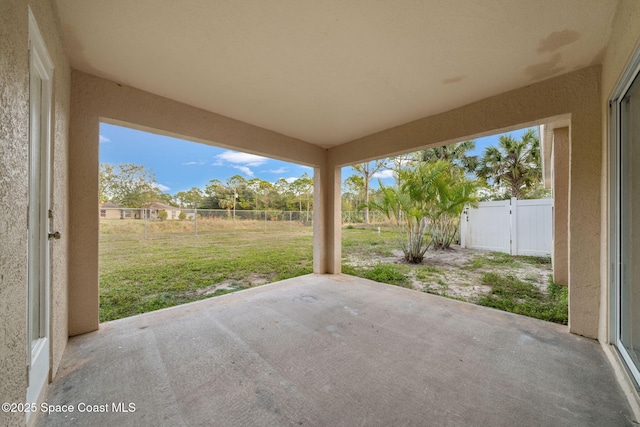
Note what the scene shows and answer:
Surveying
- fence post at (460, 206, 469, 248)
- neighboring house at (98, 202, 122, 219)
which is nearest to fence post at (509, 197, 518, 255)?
fence post at (460, 206, 469, 248)

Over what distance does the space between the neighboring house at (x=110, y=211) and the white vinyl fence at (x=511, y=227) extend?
398 inches

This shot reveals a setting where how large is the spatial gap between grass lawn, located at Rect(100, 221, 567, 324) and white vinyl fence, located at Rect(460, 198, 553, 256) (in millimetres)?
571

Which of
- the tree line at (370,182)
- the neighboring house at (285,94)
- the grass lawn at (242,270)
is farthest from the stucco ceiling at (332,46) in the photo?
the tree line at (370,182)

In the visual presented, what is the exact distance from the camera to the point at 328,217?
16.0 feet

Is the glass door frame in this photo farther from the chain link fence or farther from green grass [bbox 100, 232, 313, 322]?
the chain link fence

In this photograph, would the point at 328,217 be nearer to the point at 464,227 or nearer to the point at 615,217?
the point at 615,217

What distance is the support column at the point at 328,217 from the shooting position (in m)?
4.76

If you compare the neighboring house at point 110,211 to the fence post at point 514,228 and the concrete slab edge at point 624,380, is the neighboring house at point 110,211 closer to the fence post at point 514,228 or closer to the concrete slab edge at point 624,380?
the concrete slab edge at point 624,380

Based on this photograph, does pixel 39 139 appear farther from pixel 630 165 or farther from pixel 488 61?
pixel 630 165

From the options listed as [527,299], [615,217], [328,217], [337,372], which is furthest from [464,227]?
[337,372]

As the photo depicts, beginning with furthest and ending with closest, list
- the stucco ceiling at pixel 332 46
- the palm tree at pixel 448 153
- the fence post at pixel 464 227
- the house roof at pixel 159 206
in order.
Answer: the palm tree at pixel 448 153, the fence post at pixel 464 227, the house roof at pixel 159 206, the stucco ceiling at pixel 332 46

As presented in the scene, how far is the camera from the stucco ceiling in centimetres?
159

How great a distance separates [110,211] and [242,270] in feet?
14.0

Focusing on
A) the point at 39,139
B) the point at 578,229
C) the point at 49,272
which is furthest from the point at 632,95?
the point at 49,272
